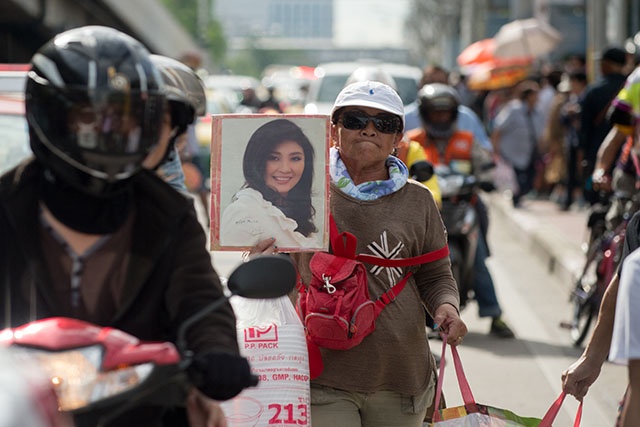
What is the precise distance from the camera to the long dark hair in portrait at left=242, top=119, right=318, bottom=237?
4.36 metres

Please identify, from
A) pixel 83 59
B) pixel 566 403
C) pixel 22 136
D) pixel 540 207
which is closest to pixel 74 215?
pixel 83 59

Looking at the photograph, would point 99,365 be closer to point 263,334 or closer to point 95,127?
point 95,127

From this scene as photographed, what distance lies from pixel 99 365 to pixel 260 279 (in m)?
0.46

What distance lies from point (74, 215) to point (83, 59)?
1.11ft

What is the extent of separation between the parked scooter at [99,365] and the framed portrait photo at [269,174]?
1.61 meters

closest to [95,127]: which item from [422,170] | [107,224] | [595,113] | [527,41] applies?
[107,224]

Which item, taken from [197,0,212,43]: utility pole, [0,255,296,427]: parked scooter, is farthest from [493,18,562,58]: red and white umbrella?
[197,0,212,43]: utility pole

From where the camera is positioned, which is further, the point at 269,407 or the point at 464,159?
the point at 464,159

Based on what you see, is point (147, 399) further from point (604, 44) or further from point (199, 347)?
point (604, 44)

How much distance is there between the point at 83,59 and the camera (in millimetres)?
2773

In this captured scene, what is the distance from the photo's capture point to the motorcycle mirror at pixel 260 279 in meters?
2.86

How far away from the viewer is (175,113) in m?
3.81

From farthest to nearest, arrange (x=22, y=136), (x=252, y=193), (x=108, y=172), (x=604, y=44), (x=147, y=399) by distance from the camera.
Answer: (x=604, y=44)
(x=22, y=136)
(x=252, y=193)
(x=108, y=172)
(x=147, y=399)

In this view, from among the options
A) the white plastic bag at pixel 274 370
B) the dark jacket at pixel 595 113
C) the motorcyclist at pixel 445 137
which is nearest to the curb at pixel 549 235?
the dark jacket at pixel 595 113
